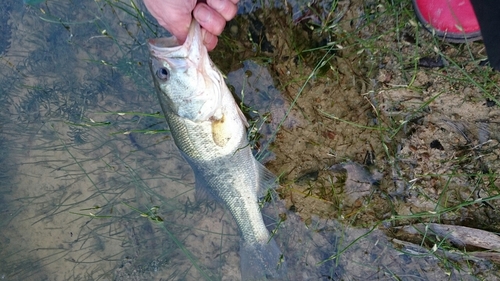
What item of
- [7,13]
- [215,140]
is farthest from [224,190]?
[7,13]

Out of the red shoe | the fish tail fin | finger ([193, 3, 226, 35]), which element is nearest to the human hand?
finger ([193, 3, 226, 35])

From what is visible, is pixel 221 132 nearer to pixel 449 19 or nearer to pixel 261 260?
pixel 261 260

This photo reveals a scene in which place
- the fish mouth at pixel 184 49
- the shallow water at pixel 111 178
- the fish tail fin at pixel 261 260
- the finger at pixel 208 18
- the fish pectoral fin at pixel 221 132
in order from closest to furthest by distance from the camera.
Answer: the fish mouth at pixel 184 49 < the finger at pixel 208 18 < the fish pectoral fin at pixel 221 132 < the fish tail fin at pixel 261 260 < the shallow water at pixel 111 178

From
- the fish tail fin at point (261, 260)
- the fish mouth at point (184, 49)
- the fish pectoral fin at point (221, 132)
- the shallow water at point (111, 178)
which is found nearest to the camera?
the fish mouth at point (184, 49)

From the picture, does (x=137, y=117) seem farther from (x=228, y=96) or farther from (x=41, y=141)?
(x=228, y=96)

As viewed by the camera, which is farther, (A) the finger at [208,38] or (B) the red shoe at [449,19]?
(A) the finger at [208,38]

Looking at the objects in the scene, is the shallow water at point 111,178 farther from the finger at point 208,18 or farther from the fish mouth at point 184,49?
the fish mouth at point 184,49

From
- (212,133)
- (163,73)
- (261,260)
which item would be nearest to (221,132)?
(212,133)

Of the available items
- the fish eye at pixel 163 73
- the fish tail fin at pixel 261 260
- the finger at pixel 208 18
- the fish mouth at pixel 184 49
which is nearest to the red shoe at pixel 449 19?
the finger at pixel 208 18

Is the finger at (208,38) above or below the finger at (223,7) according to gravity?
below
